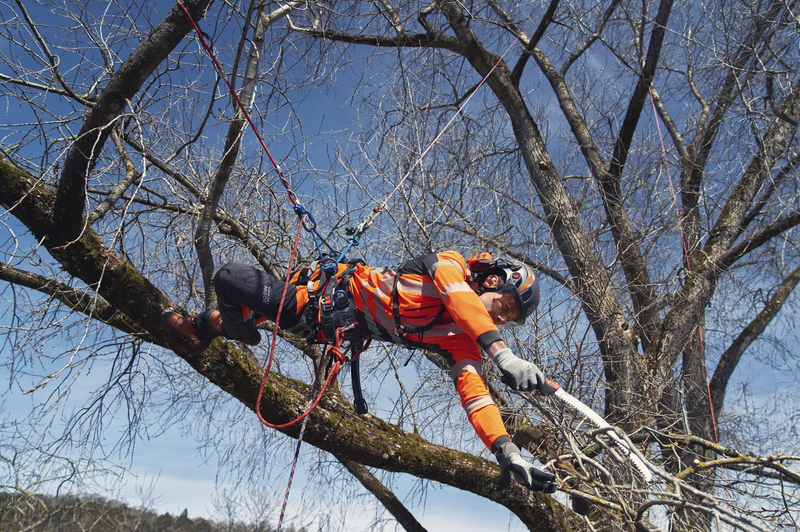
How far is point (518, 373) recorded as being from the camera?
278 centimetres

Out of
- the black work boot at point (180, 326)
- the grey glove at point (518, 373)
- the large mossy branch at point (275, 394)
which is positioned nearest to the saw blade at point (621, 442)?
the grey glove at point (518, 373)

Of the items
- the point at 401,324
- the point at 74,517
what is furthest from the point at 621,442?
the point at 74,517

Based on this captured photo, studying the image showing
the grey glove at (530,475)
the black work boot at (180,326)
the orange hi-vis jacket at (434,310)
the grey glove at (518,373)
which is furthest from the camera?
the black work boot at (180,326)

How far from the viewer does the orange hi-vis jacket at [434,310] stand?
3.04 m

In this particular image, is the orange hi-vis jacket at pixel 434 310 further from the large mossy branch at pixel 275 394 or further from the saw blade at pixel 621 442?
the large mossy branch at pixel 275 394

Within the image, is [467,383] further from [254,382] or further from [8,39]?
[8,39]

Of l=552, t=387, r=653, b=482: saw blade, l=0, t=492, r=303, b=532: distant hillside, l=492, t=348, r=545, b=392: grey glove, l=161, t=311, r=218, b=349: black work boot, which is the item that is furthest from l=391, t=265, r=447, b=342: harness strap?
l=0, t=492, r=303, b=532: distant hillside

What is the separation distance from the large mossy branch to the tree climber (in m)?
0.17

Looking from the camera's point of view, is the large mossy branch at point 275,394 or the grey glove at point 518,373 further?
the large mossy branch at point 275,394

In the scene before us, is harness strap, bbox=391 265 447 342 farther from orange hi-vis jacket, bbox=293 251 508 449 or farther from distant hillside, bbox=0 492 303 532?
distant hillside, bbox=0 492 303 532

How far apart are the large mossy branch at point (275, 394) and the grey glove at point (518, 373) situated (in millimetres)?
1490

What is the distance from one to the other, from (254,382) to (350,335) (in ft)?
2.27

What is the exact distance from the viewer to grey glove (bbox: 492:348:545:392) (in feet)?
9.07

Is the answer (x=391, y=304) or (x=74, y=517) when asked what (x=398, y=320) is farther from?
(x=74, y=517)
